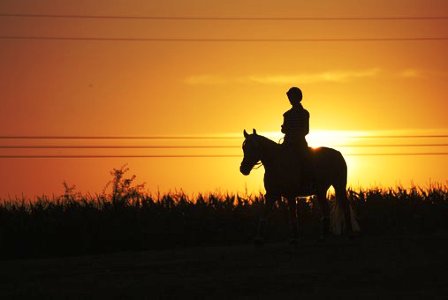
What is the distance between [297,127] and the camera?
19.1m

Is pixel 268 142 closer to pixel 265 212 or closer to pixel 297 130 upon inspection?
pixel 297 130

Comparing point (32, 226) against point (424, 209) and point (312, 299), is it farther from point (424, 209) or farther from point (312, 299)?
point (312, 299)

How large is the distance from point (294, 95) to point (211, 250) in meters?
3.73

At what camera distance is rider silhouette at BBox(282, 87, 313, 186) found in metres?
19.1

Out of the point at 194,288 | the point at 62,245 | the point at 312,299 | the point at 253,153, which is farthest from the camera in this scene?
the point at 62,245

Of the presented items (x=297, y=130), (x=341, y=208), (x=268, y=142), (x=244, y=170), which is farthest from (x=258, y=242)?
(x=341, y=208)

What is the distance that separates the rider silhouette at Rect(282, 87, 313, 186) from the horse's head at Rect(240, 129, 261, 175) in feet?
2.06

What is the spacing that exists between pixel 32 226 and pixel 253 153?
1069cm

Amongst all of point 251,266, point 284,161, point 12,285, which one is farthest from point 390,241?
point 12,285

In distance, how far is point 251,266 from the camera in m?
16.5

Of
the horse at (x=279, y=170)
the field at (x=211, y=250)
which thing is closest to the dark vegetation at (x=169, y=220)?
the field at (x=211, y=250)

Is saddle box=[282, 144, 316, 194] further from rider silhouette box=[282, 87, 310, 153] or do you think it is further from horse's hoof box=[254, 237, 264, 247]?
horse's hoof box=[254, 237, 264, 247]

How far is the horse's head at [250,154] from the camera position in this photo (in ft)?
62.8

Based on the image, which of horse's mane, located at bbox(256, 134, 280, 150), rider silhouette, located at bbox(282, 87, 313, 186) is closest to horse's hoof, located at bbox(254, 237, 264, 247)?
rider silhouette, located at bbox(282, 87, 313, 186)
